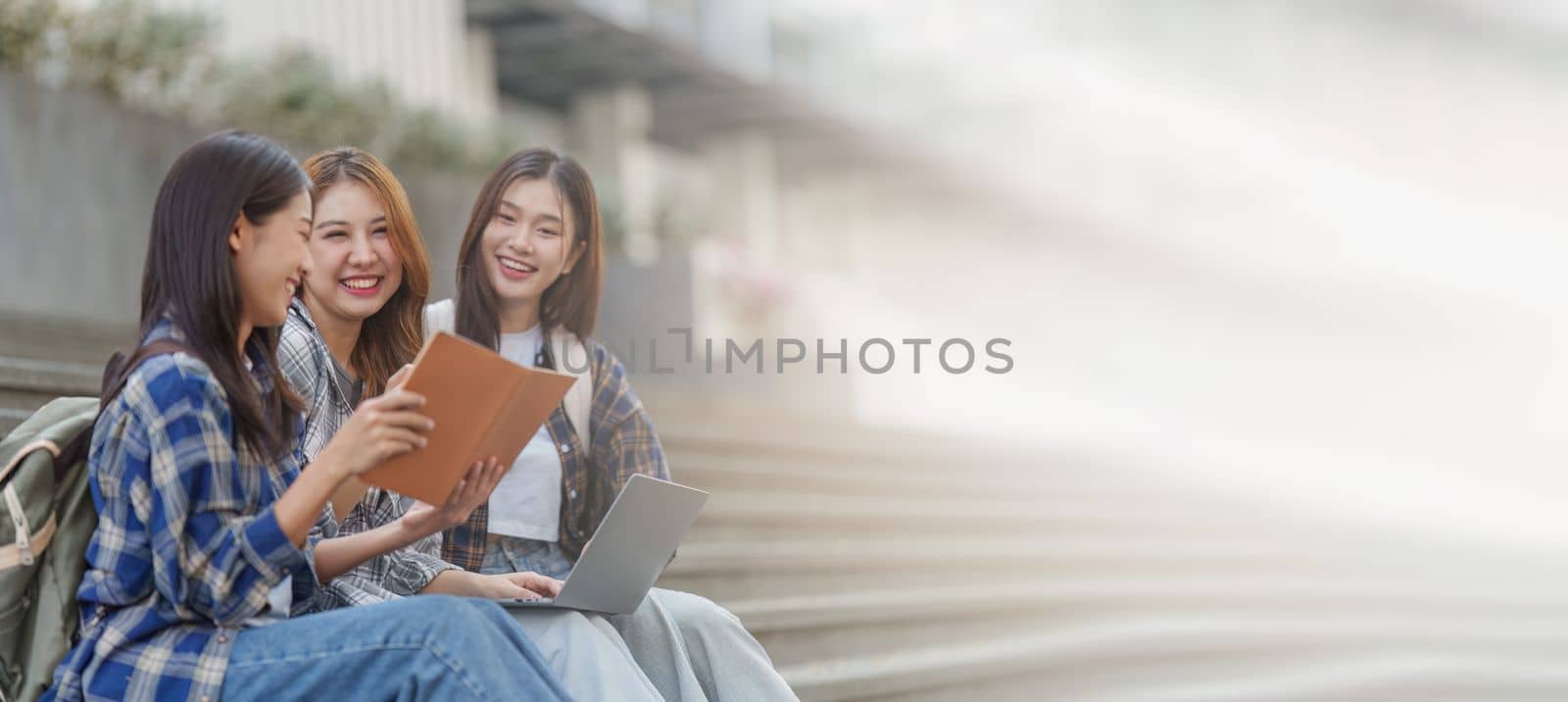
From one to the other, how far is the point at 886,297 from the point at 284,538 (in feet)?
42.5

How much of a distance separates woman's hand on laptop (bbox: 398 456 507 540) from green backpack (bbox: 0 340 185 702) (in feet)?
1.10

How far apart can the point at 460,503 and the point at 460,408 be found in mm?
166

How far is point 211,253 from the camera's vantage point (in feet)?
4.74

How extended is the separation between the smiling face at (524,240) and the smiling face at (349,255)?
0.25 meters

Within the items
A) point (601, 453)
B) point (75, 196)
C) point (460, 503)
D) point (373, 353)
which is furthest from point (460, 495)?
point (75, 196)

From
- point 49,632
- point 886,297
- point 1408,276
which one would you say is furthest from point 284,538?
point 1408,276

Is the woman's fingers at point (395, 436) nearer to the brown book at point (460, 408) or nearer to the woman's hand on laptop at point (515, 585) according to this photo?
the brown book at point (460, 408)

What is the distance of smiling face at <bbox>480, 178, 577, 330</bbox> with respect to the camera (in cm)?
226

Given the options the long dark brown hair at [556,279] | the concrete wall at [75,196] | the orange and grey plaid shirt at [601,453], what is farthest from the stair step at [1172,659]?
the concrete wall at [75,196]

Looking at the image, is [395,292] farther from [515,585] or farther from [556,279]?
[515,585]

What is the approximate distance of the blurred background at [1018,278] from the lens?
4.32 m

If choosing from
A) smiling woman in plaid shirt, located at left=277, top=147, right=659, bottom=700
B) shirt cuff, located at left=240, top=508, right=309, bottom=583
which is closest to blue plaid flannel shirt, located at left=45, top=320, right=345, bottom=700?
shirt cuff, located at left=240, top=508, right=309, bottom=583

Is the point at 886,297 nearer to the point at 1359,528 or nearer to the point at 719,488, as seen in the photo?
the point at 1359,528

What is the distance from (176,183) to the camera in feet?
4.76
